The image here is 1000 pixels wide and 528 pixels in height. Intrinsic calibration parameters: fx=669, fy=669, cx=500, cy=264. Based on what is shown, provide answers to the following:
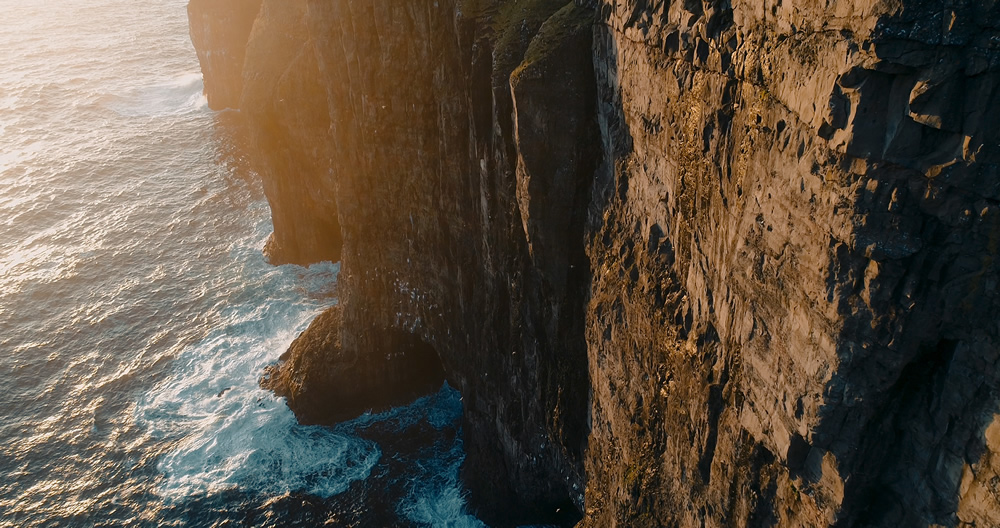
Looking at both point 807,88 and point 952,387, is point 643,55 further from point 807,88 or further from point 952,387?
point 952,387

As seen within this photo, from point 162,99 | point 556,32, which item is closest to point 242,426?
point 556,32

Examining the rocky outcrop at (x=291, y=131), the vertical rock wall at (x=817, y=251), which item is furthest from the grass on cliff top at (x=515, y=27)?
the rocky outcrop at (x=291, y=131)

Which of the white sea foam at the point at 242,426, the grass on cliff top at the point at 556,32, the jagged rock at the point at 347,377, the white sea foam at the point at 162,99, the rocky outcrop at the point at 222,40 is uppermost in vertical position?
the grass on cliff top at the point at 556,32

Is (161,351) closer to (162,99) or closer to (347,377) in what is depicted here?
(347,377)

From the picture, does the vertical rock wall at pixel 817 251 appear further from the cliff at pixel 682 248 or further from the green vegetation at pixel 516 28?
the green vegetation at pixel 516 28

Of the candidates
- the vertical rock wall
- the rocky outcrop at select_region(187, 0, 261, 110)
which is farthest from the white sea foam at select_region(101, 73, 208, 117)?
the vertical rock wall

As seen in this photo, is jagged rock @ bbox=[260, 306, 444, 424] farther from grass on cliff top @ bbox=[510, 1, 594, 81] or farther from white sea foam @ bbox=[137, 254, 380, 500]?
grass on cliff top @ bbox=[510, 1, 594, 81]
